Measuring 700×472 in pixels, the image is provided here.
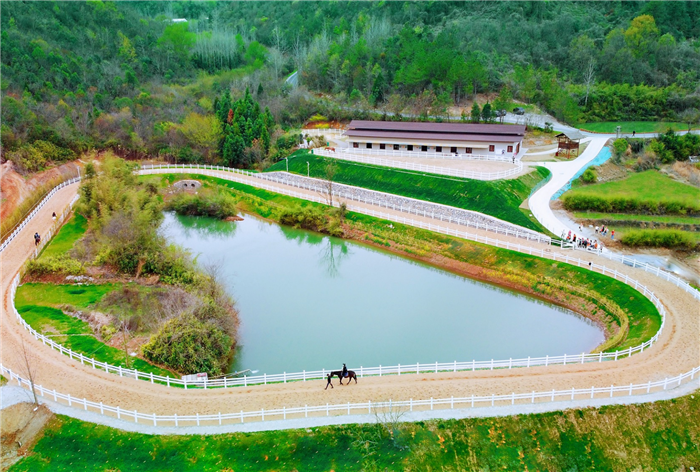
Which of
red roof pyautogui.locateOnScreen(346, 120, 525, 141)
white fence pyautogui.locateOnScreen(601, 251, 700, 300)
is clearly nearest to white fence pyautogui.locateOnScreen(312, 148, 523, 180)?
red roof pyautogui.locateOnScreen(346, 120, 525, 141)

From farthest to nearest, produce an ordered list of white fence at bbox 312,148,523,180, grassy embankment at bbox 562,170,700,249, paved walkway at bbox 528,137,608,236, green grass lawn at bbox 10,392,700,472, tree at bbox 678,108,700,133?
tree at bbox 678,108,700,133, white fence at bbox 312,148,523,180, paved walkway at bbox 528,137,608,236, grassy embankment at bbox 562,170,700,249, green grass lawn at bbox 10,392,700,472

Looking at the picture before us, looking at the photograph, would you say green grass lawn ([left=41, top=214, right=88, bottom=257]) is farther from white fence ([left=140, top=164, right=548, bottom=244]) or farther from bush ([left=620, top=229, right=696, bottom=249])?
bush ([left=620, top=229, right=696, bottom=249])

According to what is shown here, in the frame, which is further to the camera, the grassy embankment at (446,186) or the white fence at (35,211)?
the grassy embankment at (446,186)

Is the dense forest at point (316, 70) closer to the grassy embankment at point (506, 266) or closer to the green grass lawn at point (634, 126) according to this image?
the green grass lawn at point (634, 126)

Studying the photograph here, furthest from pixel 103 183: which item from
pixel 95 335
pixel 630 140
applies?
pixel 630 140

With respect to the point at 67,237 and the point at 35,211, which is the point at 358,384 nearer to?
the point at 67,237

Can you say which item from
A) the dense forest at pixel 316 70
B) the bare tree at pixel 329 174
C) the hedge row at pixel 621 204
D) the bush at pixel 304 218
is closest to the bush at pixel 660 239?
the hedge row at pixel 621 204
